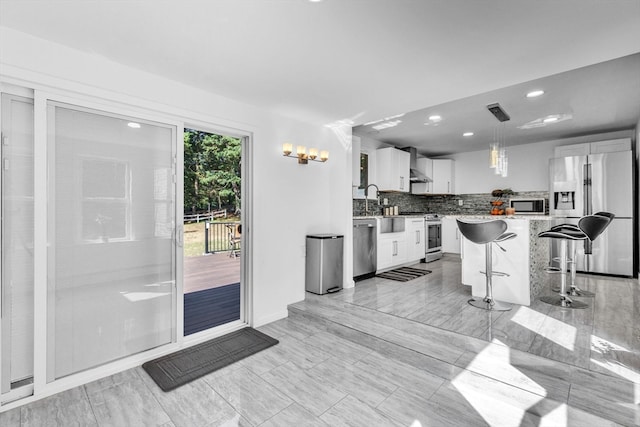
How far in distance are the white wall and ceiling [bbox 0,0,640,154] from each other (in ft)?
0.39

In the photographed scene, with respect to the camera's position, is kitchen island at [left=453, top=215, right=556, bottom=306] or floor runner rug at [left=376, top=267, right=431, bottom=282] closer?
kitchen island at [left=453, top=215, right=556, bottom=306]

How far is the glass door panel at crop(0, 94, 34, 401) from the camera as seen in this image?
6.55ft

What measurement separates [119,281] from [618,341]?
399cm

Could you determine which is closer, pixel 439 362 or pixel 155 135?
pixel 439 362

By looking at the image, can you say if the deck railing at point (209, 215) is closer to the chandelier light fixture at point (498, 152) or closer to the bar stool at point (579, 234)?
the chandelier light fixture at point (498, 152)

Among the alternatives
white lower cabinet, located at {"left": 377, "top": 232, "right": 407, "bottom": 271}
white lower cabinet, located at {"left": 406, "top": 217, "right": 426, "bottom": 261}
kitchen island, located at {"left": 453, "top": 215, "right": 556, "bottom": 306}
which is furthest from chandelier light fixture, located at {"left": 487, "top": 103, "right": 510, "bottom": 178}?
white lower cabinet, located at {"left": 377, "top": 232, "right": 407, "bottom": 271}

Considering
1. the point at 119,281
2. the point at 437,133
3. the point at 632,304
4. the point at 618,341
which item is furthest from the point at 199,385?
the point at 437,133

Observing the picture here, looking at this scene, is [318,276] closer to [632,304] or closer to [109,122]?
[109,122]

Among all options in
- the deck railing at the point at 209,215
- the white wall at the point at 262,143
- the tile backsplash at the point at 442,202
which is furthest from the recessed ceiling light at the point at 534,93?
the deck railing at the point at 209,215

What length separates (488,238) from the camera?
9.96 feet

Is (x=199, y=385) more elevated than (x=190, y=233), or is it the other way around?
(x=190, y=233)

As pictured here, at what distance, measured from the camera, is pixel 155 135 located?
8.77ft

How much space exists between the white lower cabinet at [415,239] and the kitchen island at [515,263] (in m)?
1.83

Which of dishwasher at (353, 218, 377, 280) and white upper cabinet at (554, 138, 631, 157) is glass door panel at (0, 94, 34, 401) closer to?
dishwasher at (353, 218, 377, 280)
